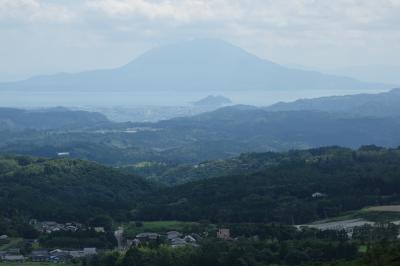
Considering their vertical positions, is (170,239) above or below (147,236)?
above

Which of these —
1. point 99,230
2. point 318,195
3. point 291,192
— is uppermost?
point 291,192

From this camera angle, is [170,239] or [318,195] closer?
[170,239]

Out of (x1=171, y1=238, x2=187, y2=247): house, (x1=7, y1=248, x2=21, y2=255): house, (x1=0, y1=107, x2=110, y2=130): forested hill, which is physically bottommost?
(x1=7, y1=248, x2=21, y2=255): house

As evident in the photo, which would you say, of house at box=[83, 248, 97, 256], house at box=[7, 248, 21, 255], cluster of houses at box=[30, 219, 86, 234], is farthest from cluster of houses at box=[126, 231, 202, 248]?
house at box=[7, 248, 21, 255]

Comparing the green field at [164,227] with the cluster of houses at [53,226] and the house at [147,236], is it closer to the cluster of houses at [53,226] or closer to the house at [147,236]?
the house at [147,236]

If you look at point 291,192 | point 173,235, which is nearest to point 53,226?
point 173,235

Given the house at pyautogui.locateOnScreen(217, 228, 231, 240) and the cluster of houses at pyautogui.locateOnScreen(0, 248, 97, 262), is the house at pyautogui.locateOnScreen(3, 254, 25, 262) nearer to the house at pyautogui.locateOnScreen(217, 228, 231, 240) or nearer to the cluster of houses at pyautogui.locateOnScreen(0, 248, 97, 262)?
the cluster of houses at pyautogui.locateOnScreen(0, 248, 97, 262)

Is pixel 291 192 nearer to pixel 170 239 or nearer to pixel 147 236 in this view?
pixel 147 236

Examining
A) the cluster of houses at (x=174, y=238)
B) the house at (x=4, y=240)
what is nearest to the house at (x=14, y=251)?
the house at (x=4, y=240)
